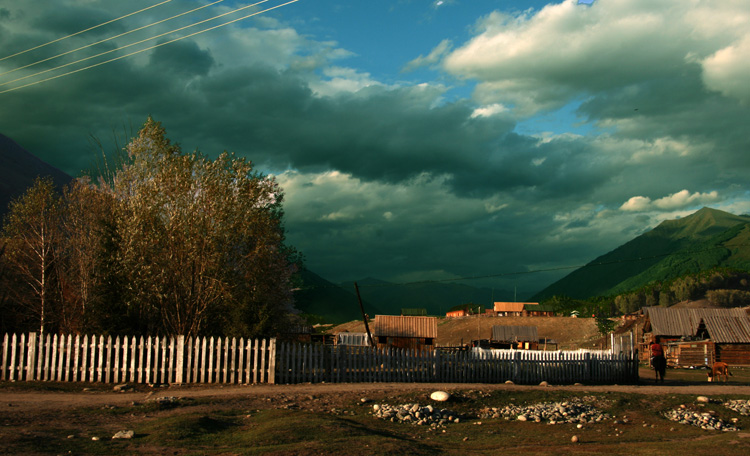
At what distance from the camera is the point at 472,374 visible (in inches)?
944

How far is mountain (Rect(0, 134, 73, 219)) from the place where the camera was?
125 meters

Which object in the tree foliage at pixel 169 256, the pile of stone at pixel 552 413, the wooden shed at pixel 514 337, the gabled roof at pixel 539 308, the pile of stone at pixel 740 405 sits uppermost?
the tree foliage at pixel 169 256

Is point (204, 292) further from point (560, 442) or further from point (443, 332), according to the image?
point (443, 332)

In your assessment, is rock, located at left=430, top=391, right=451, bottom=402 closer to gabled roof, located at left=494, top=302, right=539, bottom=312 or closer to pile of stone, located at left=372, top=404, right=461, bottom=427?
pile of stone, located at left=372, top=404, right=461, bottom=427

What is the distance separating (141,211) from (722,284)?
143m

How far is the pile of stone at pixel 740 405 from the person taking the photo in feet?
55.8

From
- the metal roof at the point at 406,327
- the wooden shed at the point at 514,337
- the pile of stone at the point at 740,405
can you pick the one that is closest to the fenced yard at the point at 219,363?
the pile of stone at the point at 740,405

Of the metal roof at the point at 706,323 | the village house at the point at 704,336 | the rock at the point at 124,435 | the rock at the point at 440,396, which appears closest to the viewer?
the rock at the point at 124,435

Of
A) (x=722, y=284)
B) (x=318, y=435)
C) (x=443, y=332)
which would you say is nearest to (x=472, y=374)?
(x=318, y=435)

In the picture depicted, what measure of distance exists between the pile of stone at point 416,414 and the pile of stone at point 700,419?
613 centimetres

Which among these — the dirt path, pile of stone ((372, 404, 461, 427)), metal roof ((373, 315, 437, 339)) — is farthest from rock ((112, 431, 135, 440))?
metal roof ((373, 315, 437, 339))

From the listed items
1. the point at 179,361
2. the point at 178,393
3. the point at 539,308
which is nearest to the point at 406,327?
the point at 179,361

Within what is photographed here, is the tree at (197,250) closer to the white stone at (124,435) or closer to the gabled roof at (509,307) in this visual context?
the white stone at (124,435)

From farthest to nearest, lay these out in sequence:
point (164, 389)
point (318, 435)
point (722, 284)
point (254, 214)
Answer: point (722, 284)
point (254, 214)
point (164, 389)
point (318, 435)
